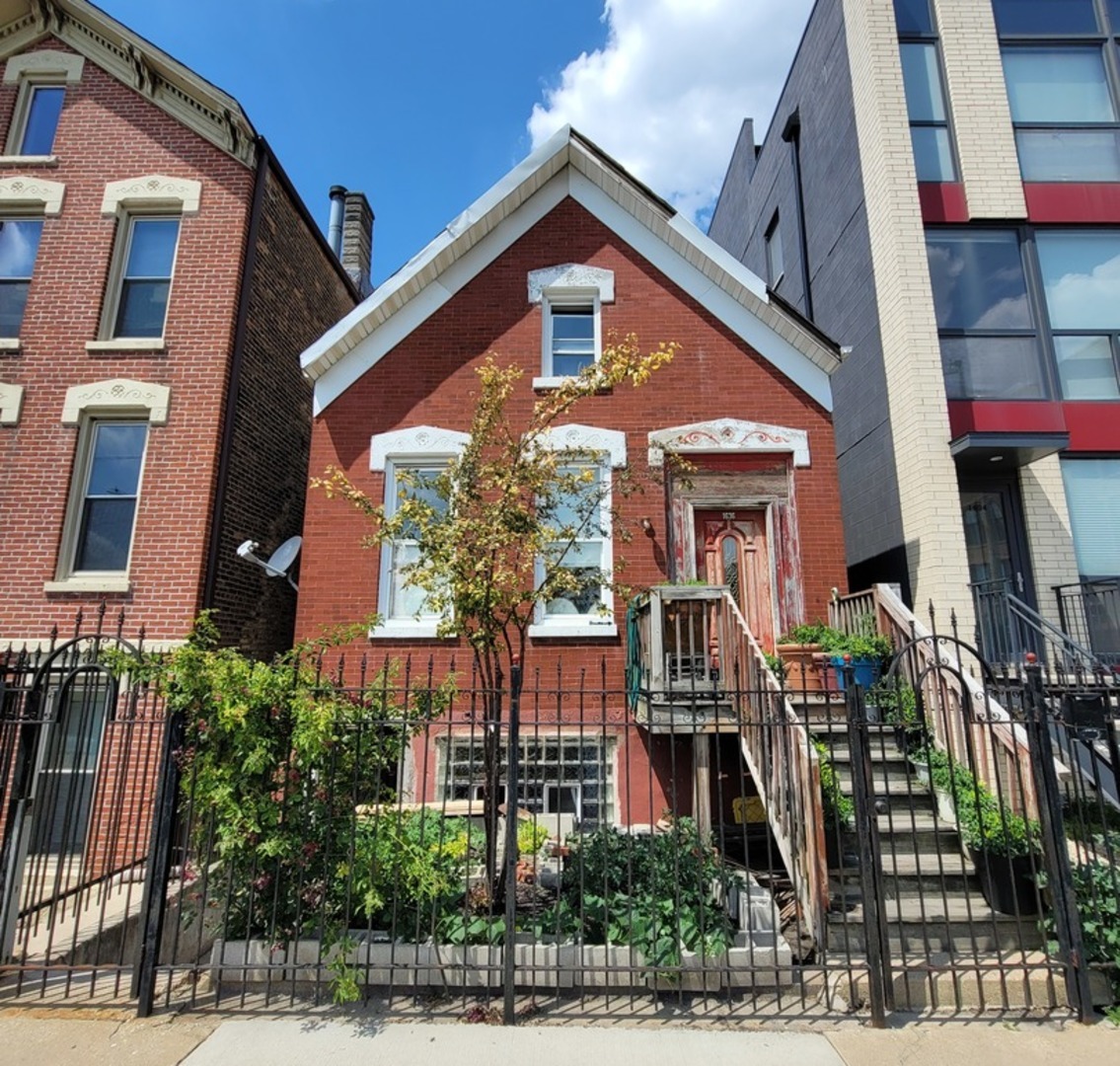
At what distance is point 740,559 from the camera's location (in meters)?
9.01

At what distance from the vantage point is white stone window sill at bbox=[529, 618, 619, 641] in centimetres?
852

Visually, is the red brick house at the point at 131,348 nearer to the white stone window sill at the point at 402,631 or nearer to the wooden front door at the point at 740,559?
the white stone window sill at the point at 402,631

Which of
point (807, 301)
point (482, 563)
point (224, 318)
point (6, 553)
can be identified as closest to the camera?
point (482, 563)

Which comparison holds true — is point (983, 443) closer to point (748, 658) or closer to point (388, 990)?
point (748, 658)

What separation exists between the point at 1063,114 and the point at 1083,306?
125 inches

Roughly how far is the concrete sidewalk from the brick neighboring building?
4912 mm

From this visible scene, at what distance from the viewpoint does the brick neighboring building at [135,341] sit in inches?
339

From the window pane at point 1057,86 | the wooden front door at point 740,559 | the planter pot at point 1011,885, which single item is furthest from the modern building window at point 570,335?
the window pane at point 1057,86

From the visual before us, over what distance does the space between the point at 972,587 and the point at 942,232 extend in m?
5.31

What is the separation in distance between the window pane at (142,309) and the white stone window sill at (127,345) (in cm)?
32

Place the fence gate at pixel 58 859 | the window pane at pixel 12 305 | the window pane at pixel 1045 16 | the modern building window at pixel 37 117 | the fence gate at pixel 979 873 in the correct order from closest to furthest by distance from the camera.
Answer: the fence gate at pixel 979 873
the fence gate at pixel 58 859
the window pane at pixel 12 305
the modern building window at pixel 37 117
the window pane at pixel 1045 16

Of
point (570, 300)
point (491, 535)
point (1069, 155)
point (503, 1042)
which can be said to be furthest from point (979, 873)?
point (1069, 155)

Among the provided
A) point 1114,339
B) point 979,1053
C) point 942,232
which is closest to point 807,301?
point 942,232

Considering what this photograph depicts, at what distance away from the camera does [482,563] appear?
16.9 ft
